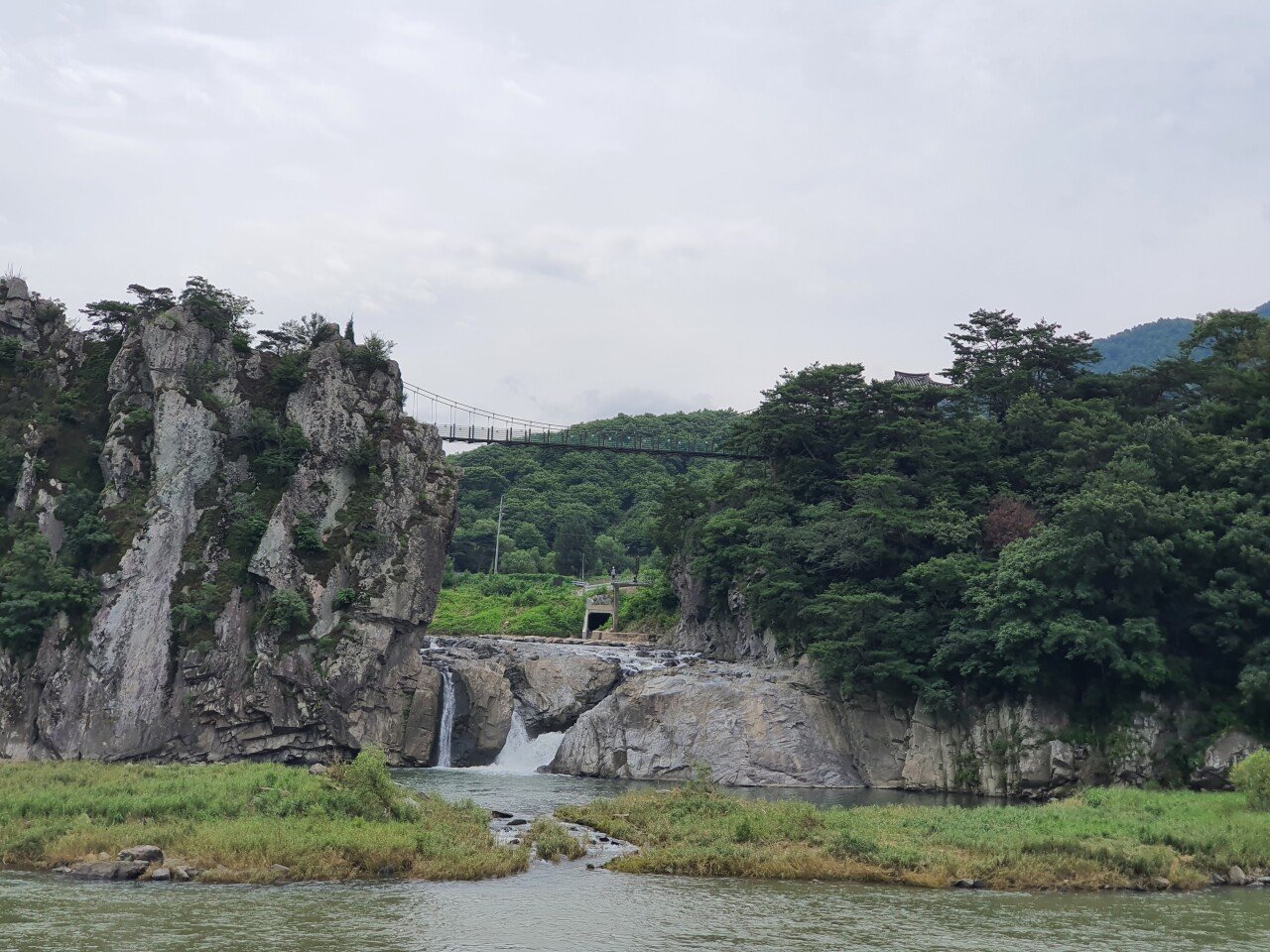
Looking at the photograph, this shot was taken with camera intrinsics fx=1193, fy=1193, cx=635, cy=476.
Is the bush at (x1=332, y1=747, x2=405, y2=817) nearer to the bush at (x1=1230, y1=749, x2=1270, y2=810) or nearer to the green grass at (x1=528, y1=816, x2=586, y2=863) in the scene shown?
the green grass at (x1=528, y1=816, x2=586, y2=863)

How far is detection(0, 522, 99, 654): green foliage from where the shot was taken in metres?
52.1

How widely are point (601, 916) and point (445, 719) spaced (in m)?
34.6

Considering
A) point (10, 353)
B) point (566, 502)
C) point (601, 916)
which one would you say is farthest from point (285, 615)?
point (566, 502)

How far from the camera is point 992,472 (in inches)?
2325

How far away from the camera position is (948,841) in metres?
31.8

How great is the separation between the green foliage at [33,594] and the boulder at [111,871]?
28.8 metres

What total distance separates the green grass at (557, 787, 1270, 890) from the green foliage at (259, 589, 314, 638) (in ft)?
75.0

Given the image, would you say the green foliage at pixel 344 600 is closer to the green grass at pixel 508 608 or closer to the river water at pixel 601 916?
the green grass at pixel 508 608

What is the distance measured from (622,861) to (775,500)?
114 feet

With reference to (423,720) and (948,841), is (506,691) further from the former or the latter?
(948,841)

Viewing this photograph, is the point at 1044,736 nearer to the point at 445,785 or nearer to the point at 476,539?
the point at 445,785

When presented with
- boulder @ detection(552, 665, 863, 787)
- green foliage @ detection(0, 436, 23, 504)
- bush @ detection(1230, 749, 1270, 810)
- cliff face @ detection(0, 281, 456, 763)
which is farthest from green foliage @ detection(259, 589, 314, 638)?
bush @ detection(1230, 749, 1270, 810)

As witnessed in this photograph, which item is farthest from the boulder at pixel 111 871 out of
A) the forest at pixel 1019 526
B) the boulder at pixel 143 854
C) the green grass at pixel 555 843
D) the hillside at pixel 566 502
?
the hillside at pixel 566 502

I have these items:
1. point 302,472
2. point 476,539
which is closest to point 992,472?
point 302,472
